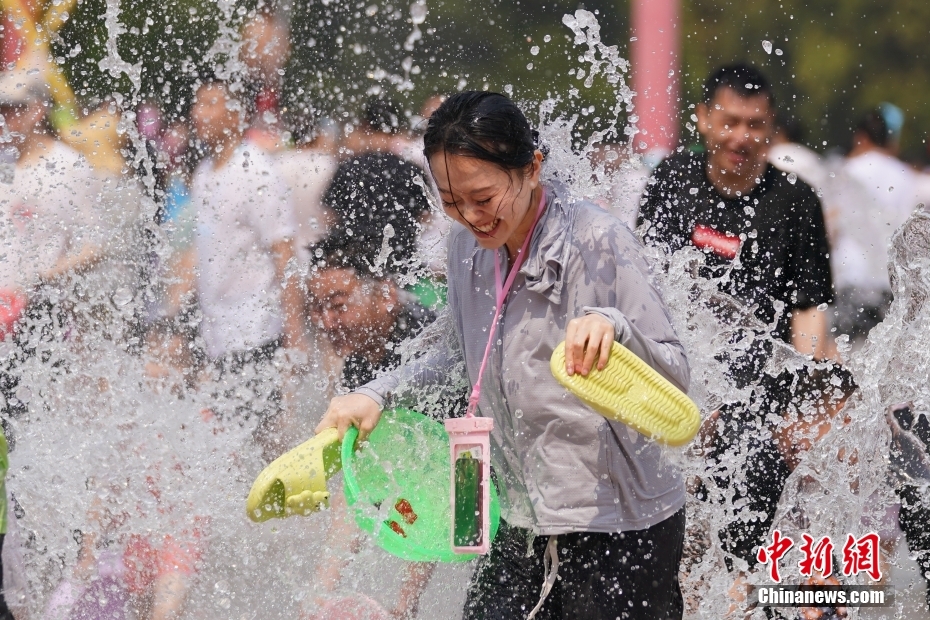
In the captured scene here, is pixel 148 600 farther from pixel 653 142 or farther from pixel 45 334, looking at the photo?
pixel 653 142

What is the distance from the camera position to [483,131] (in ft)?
7.30

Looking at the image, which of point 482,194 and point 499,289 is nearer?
point 482,194

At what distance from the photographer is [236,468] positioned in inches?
155

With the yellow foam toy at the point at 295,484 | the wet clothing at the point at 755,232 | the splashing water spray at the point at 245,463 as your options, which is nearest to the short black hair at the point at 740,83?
the wet clothing at the point at 755,232

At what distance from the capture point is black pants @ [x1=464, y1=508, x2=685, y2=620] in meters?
2.29

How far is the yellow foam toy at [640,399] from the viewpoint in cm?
206

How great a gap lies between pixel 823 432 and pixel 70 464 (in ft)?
8.75

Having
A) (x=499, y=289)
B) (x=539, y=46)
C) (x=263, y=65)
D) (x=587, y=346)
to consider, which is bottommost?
(x=587, y=346)

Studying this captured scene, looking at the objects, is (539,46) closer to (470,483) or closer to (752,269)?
(752,269)

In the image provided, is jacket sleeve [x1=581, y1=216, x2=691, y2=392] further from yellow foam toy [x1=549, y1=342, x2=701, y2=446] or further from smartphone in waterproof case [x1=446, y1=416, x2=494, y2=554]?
smartphone in waterproof case [x1=446, y1=416, x2=494, y2=554]

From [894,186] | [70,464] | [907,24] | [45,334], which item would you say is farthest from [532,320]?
[907,24]

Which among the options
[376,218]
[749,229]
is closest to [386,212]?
[376,218]

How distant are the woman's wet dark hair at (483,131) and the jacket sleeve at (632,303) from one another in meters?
0.23

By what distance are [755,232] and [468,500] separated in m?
2.08
